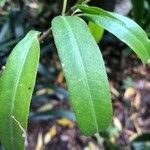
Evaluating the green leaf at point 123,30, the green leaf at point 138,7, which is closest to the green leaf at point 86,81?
the green leaf at point 123,30

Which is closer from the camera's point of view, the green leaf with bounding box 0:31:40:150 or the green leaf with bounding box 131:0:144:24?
the green leaf with bounding box 0:31:40:150

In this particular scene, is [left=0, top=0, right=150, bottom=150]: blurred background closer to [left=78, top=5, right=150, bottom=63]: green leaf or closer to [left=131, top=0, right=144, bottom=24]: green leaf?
[left=131, top=0, right=144, bottom=24]: green leaf

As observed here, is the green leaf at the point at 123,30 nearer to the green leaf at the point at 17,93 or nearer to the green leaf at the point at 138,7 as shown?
the green leaf at the point at 17,93

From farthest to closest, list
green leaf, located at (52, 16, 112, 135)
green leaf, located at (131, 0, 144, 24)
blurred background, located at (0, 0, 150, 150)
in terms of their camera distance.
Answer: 1. blurred background, located at (0, 0, 150, 150)
2. green leaf, located at (131, 0, 144, 24)
3. green leaf, located at (52, 16, 112, 135)

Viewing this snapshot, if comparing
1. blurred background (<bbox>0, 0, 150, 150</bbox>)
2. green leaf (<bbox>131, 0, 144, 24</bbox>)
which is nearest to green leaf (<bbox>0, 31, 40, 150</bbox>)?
green leaf (<bbox>131, 0, 144, 24</bbox>)

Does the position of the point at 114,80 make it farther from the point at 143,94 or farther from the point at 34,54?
the point at 34,54

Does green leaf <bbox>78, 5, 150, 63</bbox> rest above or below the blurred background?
above

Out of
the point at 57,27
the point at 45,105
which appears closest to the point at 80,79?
the point at 57,27
